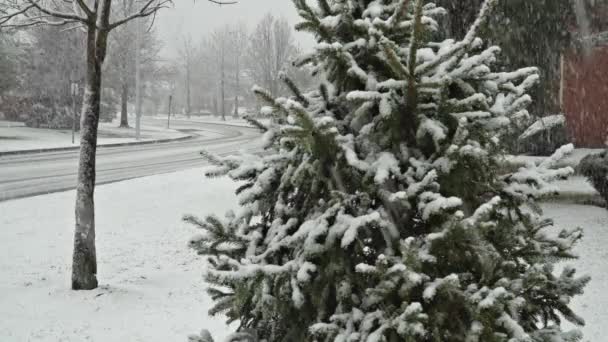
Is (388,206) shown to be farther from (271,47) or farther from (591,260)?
(271,47)

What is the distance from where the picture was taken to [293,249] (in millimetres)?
Result: 2305

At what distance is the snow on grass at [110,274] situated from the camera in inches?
227

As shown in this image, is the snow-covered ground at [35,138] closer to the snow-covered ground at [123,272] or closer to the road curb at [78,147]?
the road curb at [78,147]

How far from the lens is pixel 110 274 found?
739 cm

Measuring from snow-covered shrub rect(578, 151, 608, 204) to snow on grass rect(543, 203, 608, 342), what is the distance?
29.0 inches

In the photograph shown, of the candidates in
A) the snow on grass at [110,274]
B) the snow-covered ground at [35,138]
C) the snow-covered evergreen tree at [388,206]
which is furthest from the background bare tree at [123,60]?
the snow-covered evergreen tree at [388,206]

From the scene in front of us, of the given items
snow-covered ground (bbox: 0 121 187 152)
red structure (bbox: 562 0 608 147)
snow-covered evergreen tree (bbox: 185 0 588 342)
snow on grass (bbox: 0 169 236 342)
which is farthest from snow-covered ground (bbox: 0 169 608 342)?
snow-covered ground (bbox: 0 121 187 152)

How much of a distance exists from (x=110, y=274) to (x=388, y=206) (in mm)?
6183

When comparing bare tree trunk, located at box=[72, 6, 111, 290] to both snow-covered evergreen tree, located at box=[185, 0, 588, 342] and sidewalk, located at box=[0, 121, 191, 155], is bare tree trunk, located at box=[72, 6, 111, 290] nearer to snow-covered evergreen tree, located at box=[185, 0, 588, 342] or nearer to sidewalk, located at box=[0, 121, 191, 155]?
snow-covered evergreen tree, located at box=[185, 0, 588, 342]

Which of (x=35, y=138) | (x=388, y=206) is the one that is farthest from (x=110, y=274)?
(x=35, y=138)

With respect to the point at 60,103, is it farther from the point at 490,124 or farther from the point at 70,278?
the point at 490,124

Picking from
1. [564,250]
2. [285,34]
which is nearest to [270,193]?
[564,250]

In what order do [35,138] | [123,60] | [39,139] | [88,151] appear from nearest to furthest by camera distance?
[88,151] < [39,139] < [35,138] < [123,60]

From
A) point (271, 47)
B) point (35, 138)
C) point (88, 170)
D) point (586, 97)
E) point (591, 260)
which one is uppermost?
point (271, 47)
